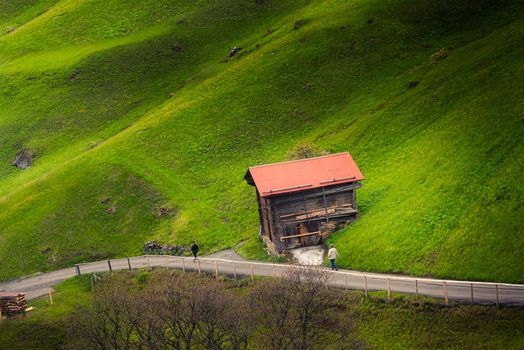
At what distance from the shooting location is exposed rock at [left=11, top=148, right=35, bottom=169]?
110 metres

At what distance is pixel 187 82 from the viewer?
379 ft

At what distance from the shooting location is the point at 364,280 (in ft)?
178

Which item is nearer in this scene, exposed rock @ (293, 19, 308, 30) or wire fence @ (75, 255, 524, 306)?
wire fence @ (75, 255, 524, 306)

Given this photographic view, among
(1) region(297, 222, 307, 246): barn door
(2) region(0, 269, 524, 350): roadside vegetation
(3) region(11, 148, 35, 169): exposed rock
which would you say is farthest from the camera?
(3) region(11, 148, 35, 169): exposed rock

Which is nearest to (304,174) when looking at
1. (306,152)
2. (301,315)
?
(306,152)

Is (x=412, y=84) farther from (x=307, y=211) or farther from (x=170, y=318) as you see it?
(x=170, y=318)

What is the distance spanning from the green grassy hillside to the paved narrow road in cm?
187

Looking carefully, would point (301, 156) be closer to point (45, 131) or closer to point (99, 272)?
point (99, 272)

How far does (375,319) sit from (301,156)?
31003 mm

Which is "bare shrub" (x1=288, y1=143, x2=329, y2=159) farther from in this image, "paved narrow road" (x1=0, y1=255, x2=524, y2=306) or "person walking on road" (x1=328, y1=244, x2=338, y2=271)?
"person walking on road" (x1=328, y1=244, x2=338, y2=271)

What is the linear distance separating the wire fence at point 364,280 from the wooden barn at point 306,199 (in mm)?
3944

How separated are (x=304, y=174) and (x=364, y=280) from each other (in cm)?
1443

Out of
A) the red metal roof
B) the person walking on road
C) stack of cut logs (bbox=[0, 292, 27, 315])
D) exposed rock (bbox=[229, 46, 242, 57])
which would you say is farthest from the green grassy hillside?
stack of cut logs (bbox=[0, 292, 27, 315])

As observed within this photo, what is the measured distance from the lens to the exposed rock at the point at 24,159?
110 m
